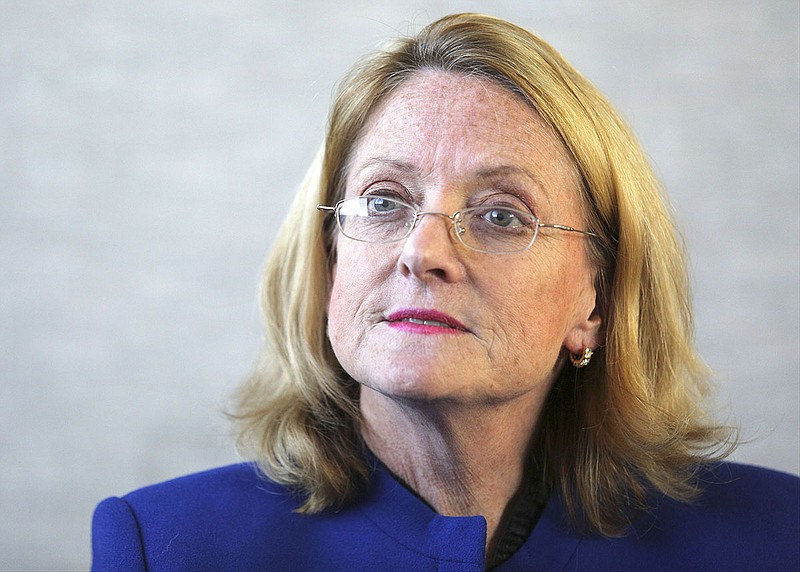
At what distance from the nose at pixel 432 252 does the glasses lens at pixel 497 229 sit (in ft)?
0.13

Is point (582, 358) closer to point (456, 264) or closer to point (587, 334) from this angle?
point (587, 334)

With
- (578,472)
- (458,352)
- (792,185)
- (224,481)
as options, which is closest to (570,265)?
(458,352)

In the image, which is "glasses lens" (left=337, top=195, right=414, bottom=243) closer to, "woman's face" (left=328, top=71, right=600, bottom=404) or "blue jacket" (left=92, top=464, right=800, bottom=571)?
"woman's face" (left=328, top=71, right=600, bottom=404)

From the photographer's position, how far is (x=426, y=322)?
179 cm

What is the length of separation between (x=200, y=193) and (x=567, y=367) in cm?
112

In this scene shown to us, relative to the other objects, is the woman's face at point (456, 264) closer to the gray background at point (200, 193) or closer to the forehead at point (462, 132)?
the forehead at point (462, 132)

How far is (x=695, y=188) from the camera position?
2.90 metres

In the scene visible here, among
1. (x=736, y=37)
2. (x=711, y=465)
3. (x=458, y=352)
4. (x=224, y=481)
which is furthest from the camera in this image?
(x=736, y=37)

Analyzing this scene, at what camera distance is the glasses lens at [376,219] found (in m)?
1.90

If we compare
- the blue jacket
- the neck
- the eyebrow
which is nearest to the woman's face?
the eyebrow

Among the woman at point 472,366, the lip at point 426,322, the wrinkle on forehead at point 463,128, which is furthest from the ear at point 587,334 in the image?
the lip at point 426,322

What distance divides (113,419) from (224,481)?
0.63m

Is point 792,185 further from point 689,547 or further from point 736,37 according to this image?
point 689,547

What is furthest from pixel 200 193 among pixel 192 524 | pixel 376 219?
pixel 192 524
